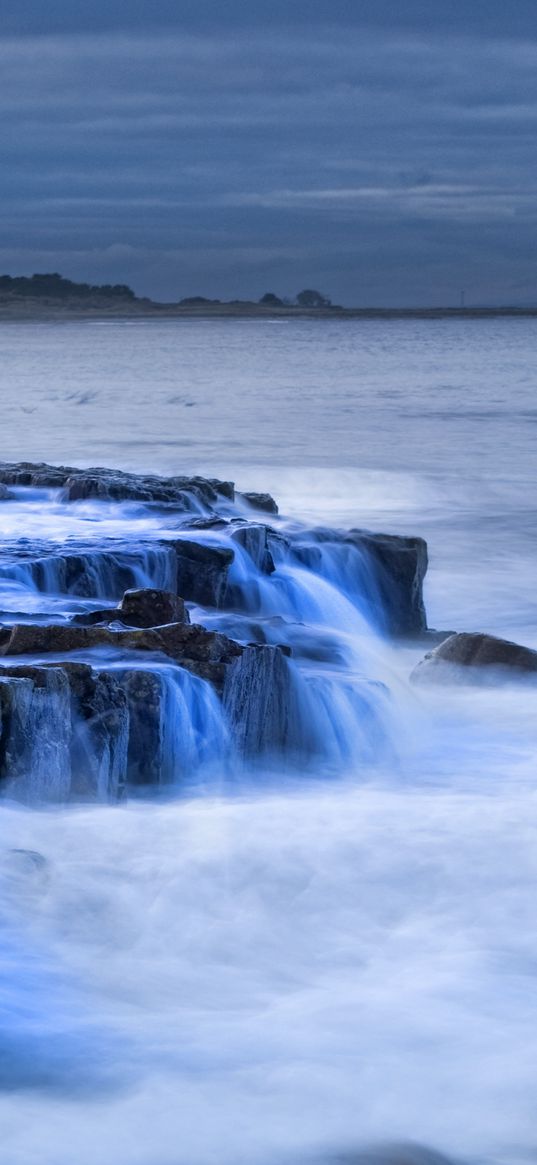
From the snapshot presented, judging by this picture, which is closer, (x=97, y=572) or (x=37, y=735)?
(x=37, y=735)

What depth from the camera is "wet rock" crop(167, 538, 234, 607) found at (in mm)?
11453

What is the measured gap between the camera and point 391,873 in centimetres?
745

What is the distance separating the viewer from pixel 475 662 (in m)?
10.8

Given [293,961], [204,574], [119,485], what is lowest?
[293,961]

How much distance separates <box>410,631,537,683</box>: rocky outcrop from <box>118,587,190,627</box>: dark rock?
239 cm

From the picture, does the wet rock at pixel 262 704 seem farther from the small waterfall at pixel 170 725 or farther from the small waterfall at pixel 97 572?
the small waterfall at pixel 97 572

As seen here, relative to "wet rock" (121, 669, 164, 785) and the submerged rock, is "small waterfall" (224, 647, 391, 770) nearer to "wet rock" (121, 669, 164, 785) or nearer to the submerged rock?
the submerged rock

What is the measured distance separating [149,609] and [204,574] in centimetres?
225

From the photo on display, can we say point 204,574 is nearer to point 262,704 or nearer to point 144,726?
point 262,704

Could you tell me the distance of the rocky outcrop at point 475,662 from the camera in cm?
1080

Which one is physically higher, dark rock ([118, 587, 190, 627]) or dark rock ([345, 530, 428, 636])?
dark rock ([118, 587, 190, 627])

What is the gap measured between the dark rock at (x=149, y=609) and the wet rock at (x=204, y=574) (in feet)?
6.85

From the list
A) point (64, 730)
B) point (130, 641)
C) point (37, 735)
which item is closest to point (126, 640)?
point (130, 641)

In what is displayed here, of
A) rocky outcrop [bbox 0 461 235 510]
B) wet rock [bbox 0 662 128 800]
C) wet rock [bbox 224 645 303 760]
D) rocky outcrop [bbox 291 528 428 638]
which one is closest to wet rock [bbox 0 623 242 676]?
wet rock [bbox 224 645 303 760]
